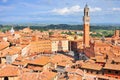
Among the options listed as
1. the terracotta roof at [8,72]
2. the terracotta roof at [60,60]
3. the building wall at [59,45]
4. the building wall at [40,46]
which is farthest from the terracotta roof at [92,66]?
the building wall at [59,45]

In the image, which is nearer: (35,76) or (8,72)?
(8,72)

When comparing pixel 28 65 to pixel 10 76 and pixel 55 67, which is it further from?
pixel 10 76

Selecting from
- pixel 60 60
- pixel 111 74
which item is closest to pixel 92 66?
pixel 111 74

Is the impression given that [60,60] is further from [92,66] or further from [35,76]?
[35,76]

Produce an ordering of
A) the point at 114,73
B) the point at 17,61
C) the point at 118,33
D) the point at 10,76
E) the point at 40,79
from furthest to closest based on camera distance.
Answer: the point at 118,33 → the point at 17,61 → the point at 114,73 → the point at 40,79 → the point at 10,76

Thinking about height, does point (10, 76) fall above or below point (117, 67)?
above

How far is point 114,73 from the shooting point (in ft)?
137

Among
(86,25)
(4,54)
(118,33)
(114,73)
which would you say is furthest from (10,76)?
(118,33)

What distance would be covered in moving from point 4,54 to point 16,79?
34.6 metres

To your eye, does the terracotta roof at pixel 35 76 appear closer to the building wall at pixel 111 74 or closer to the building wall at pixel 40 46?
the building wall at pixel 111 74

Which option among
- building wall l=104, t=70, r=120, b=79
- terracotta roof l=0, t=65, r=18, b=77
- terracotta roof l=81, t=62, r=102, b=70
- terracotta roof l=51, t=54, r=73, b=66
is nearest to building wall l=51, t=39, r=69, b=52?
terracotta roof l=51, t=54, r=73, b=66

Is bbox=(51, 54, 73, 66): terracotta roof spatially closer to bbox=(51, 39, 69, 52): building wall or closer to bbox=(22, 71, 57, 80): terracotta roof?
Result: bbox=(22, 71, 57, 80): terracotta roof

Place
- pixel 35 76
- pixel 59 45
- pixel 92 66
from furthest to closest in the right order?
pixel 59 45, pixel 92 66, pixel 35 76

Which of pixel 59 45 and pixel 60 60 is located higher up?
pixel 60 60
